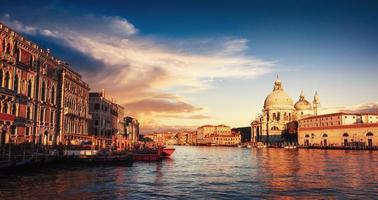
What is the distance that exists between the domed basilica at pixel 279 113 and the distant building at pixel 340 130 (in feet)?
105

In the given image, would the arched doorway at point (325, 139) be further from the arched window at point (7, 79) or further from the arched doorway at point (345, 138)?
the arched window at point (7, 79)

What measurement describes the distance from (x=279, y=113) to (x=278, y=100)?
758cm

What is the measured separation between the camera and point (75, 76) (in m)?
58.2

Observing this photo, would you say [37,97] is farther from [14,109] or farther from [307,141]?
[307,141]

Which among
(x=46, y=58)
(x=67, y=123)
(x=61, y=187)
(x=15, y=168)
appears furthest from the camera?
(x=67, y=123)

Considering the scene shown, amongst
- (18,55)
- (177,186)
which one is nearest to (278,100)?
(18,55)

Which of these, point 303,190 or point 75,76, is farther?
point 75,76

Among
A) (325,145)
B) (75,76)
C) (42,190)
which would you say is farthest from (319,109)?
(42,190)

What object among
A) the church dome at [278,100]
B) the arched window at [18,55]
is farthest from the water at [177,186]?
the church dome at [278,100]

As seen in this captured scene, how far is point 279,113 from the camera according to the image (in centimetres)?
18238

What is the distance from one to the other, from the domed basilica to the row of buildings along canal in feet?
423

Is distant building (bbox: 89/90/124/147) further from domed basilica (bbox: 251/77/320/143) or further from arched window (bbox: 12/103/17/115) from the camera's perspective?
domed basilica (bbox: 251/77/320/143)

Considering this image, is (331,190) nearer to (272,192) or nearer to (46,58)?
(272,192)

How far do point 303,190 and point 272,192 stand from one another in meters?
2.35
